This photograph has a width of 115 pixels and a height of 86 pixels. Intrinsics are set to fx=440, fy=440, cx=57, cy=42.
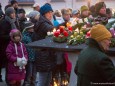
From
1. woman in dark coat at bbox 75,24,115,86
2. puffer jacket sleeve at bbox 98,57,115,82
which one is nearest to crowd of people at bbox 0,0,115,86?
woman in dark coat at bbox 75,24,115,86

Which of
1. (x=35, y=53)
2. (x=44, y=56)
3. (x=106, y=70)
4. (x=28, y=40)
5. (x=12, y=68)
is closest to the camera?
(x=106, y=70)

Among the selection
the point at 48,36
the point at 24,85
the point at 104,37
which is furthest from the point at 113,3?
the point at 104,37

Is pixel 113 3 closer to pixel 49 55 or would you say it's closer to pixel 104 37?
pixel 49 55

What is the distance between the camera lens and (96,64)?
5.04 meters

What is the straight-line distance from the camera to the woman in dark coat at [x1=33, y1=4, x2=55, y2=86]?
27.6ft

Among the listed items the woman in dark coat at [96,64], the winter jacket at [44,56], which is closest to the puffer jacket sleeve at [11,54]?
the winter jacket at [44,56]

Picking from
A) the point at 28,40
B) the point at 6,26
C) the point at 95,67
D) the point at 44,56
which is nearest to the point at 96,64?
the point at 95,67

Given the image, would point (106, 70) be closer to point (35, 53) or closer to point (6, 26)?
point (35, 53)

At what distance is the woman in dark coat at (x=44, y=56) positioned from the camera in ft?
27.6

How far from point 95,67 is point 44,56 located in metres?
3.41

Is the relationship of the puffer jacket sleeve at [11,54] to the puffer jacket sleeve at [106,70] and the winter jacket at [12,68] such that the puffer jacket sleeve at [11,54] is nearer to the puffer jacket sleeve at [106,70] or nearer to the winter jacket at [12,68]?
the winter jacket at [12,68]

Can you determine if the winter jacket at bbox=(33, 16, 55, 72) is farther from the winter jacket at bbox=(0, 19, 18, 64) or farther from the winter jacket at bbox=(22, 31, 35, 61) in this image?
the winter jacket at bbox=(0, 19, 18, 64)

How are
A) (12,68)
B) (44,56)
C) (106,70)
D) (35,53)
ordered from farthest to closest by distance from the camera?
1. (12,68)
2. (35,53)
3. (44,56)
4. (106,70)

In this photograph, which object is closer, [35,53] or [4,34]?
[35,53]
